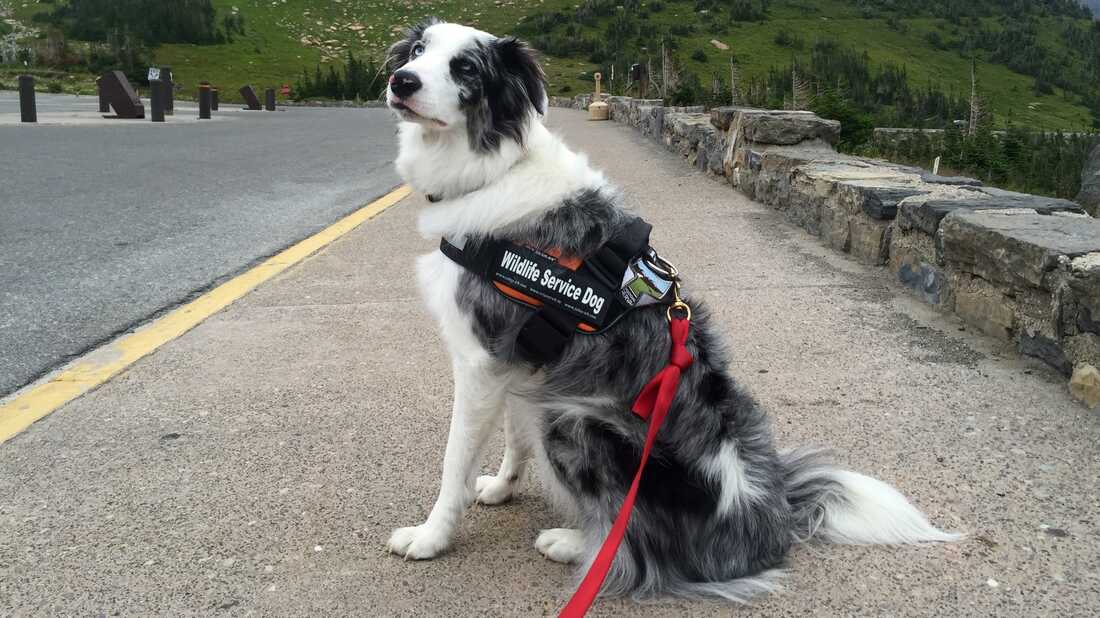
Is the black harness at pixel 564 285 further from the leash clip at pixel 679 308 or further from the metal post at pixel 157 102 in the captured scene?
the metal post at pixel 157 102

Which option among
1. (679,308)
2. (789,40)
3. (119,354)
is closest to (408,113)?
(679,308)

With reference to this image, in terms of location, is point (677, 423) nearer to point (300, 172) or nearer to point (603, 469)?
point (603, 469)

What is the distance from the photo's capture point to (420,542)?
260 centimetres

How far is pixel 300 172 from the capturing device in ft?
38.8

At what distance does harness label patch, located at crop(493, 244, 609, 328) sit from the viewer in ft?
7.90

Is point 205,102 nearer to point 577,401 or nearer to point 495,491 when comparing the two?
point 495,491

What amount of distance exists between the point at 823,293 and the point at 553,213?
139 inches

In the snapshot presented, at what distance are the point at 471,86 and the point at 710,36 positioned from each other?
224 feet

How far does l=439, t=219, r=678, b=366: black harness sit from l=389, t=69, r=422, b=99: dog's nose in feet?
1.55

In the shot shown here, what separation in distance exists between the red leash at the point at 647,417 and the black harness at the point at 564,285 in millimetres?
123

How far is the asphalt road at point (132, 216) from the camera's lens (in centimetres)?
490

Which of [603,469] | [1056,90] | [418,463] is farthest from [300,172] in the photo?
[1056,90]

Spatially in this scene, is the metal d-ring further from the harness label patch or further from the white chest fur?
the white chest fur

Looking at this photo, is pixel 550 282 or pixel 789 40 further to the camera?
pixel 789 40
